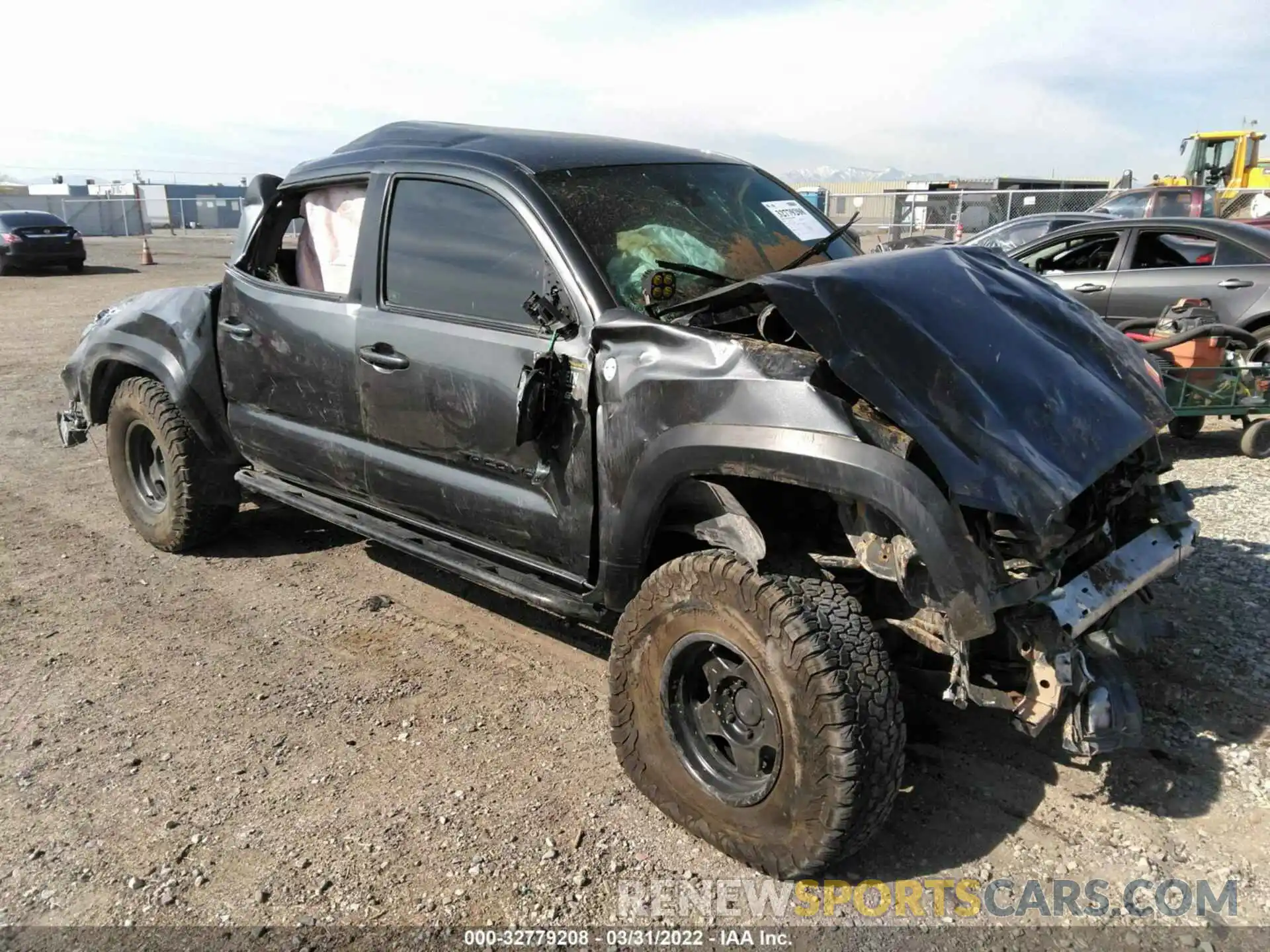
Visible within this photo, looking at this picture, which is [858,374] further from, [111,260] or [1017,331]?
[111,260]

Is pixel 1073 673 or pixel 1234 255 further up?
pixel 1234 255

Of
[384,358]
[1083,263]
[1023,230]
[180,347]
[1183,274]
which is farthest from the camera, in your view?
[1023,230]

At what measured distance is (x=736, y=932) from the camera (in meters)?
2.51

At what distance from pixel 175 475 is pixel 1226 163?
1108 inches

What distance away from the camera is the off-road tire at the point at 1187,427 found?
7055mm

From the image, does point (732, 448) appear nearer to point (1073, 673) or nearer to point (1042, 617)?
point (1042, 617)

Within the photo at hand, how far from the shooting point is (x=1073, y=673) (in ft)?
8.03

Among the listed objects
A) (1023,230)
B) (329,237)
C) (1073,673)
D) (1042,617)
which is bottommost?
(1073,673)

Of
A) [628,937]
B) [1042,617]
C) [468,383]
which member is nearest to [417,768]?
[628,937]

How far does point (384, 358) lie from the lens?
12.1 ft

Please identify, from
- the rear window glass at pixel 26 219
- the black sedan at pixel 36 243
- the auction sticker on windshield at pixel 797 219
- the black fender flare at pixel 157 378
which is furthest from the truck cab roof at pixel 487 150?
the rear window glass at pixel 26 219

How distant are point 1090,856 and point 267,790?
256 cm

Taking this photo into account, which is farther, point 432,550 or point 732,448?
point 432,550

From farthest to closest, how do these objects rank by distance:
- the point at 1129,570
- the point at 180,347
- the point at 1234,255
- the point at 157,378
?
the point at 1234,255
the point at 157,378
the point at 180,347
the point at 1129,570
